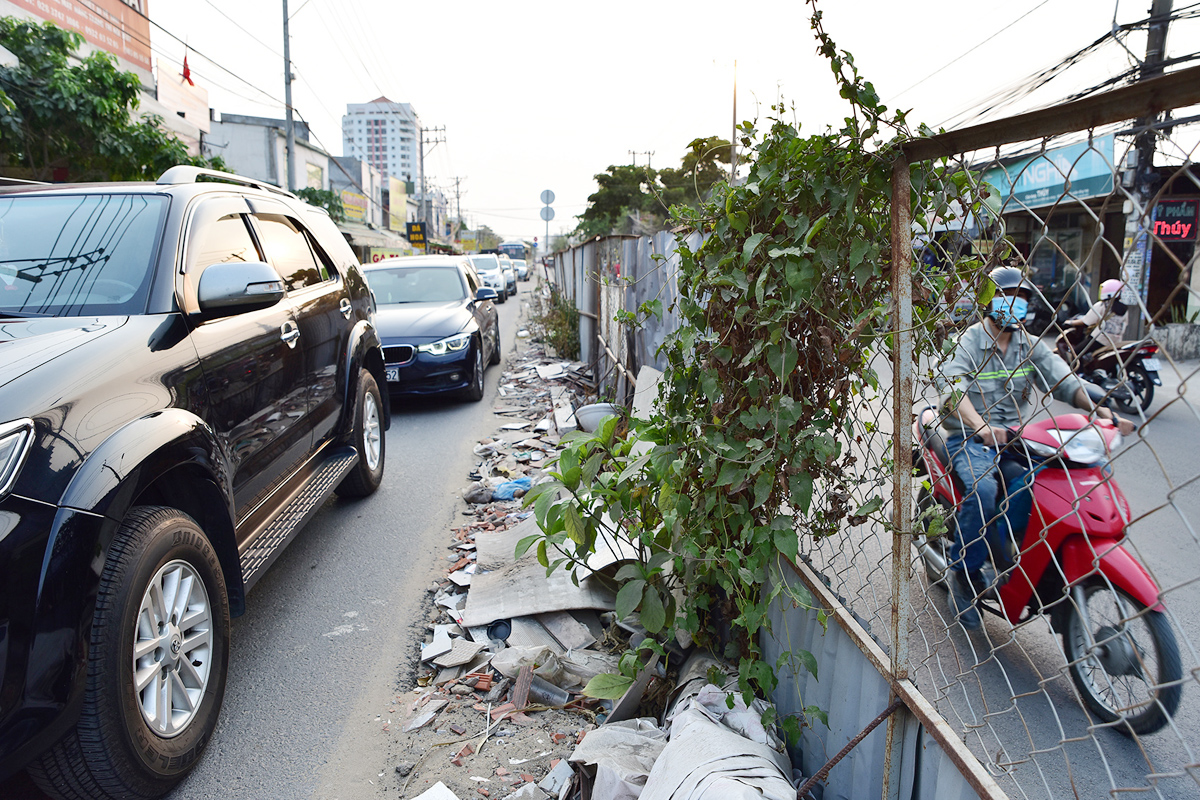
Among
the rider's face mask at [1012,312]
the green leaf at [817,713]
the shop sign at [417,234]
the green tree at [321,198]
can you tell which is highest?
the shop sign at [417,234]

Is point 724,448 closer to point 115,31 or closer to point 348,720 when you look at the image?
point 348,720

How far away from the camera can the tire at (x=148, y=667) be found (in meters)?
2.16

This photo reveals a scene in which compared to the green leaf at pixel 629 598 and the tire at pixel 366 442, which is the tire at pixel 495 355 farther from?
the green leaf at pixel 629 598

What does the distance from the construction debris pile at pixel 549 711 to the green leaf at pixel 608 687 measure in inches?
1.7

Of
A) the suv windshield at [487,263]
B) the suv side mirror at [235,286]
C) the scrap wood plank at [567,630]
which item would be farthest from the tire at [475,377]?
the suv windshield at [487,263]

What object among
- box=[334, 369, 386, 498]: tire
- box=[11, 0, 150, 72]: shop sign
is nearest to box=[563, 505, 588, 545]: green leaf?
box=[334, 369, 386, 498]: tire

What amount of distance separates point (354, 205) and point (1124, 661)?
4598cm

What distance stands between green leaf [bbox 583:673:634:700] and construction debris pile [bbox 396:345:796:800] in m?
0.04

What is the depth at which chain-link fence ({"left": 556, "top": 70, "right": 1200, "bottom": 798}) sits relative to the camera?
1344 millimetres

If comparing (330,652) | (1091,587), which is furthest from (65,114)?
(1091,587)

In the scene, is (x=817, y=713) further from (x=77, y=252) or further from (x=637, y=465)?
(x=77, y=252)

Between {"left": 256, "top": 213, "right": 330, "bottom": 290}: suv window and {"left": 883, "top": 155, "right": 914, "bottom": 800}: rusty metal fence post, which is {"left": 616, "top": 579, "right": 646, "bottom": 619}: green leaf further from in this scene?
{"left": 256, "top": 213, "right": 330, "bottom": 290}: suv window

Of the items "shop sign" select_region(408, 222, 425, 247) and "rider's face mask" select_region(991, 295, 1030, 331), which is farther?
"shop sign" select_region(408, 222, 425, 247)

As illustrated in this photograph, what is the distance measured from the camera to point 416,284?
32.9 feet
